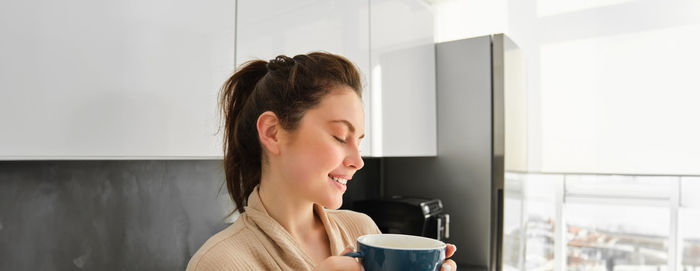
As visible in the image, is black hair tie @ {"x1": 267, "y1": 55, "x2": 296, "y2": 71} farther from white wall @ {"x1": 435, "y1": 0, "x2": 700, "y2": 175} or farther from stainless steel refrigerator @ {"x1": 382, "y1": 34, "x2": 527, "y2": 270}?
white wall @ {"x1": 435, "y1": 0, "x2": 700, "y2": 175}

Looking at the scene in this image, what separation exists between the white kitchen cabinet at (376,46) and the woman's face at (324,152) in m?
0.42

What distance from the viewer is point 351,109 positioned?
792 mm

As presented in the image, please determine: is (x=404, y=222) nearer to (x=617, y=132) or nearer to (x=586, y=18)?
(x=617, y=132)

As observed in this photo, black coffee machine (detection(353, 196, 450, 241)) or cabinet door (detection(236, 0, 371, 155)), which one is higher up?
cabinet door (detection(236, 0, 371, 155))

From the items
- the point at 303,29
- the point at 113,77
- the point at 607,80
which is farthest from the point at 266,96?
the point at 607,80

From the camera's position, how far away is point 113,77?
2.89 ft

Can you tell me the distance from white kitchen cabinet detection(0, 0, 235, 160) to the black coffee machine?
1.00m

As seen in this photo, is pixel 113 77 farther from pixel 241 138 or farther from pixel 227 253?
pixel 227 253

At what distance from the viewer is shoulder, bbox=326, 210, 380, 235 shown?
969mm

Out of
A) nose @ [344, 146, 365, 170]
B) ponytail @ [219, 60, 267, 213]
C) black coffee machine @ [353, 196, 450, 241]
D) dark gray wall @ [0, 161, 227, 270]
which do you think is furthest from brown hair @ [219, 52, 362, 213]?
black coffee machine @ [353, 196, 450, 241]

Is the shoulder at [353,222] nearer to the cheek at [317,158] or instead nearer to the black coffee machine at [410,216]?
the cheek at [317,158]

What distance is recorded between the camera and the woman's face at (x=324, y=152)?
76cm

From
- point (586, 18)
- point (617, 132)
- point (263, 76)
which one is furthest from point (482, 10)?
point (263, 76)

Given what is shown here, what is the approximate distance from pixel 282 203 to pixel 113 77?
16.5 inches
